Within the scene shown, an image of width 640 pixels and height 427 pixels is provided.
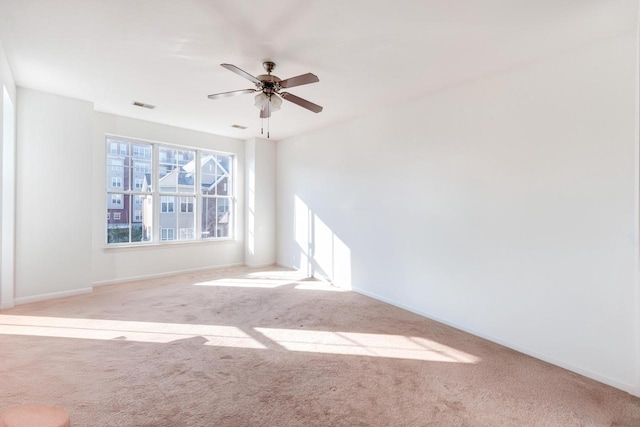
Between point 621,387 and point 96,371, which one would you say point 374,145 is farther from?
point 96,371

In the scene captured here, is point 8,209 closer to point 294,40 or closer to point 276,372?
point 276,372

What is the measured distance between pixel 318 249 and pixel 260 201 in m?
1.83

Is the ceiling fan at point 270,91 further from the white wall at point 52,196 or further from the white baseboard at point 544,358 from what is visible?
the white baseboard at point 544,358

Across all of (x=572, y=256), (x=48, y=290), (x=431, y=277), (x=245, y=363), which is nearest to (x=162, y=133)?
(x=48, y=290)

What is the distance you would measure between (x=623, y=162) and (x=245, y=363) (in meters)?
3.48

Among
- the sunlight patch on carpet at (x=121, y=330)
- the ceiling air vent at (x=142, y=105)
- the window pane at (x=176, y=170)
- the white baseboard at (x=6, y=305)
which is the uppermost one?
the ceiling air vent at (x=142, y=105)

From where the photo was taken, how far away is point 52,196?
4.16 metres

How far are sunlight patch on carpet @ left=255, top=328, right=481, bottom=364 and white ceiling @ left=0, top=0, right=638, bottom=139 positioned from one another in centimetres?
282

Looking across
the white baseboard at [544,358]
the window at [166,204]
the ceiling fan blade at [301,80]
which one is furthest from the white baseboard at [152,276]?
the ceiling fan blade at [301,80]

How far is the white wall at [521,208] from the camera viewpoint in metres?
2.36

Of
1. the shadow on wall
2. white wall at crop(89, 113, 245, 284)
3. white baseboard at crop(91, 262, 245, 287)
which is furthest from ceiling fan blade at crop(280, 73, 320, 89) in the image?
white baseboard at crop(91, 262, 245, 287)

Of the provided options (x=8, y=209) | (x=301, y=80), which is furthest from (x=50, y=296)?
(x=301, y=80)

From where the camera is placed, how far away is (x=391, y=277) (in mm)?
4172

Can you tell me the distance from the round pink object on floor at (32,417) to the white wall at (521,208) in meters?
3.37
